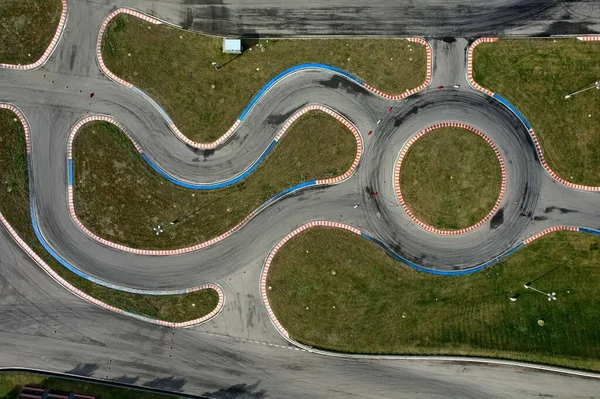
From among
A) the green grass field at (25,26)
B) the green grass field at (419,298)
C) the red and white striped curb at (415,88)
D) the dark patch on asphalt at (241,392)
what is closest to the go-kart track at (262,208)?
the dark patch on asphalt at (241,392)

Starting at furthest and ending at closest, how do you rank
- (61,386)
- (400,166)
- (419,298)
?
1. (400,166)
2. (419,298)
3. (61,386)

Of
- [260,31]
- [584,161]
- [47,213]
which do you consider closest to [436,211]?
[584,161]

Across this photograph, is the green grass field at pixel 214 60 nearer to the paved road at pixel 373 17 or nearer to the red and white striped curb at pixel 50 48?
the paved road at pixel 373 17

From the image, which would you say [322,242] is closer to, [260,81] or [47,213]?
[260,81]

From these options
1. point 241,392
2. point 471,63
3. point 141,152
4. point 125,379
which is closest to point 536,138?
point 471,63

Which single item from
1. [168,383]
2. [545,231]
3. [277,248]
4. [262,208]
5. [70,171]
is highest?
[545,231]

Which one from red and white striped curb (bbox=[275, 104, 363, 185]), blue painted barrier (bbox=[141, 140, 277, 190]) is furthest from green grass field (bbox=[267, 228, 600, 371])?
blue painted barrier (bbox=[141, 140, 277, 190])

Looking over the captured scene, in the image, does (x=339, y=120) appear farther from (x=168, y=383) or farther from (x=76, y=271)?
(x=168, y=383)
